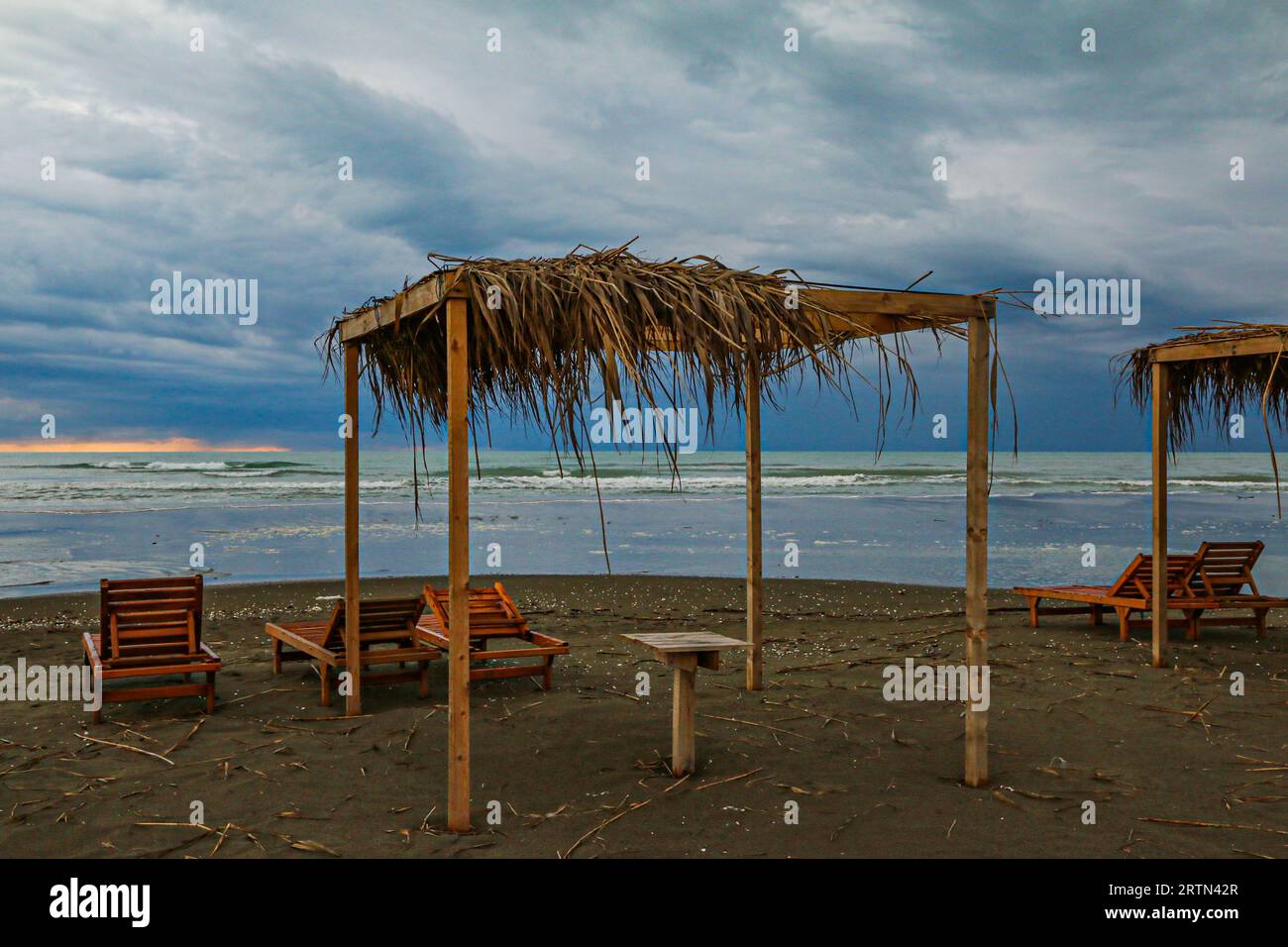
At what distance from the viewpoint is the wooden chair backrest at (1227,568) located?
9.16 m

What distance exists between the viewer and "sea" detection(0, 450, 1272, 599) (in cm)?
1586

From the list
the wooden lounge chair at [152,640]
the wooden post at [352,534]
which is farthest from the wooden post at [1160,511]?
the wooden lounge chair at [152,640]

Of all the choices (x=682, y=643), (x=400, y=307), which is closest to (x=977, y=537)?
(x=682, y=643)

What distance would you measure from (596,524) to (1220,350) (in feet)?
59.5

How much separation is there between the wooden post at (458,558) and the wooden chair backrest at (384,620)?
8.59 ft

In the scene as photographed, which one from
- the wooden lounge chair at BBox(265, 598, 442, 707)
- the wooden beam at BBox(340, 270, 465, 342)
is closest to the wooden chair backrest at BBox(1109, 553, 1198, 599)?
the wooden lounge chair at BBox(265, 598, 442, 707)

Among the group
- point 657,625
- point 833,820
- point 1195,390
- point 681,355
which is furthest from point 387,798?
point 1195,390

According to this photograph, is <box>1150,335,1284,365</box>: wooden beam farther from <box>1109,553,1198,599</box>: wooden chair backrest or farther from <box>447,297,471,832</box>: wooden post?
<box>447,297,471,832</box>: wooden post

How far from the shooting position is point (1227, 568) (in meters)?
9.25

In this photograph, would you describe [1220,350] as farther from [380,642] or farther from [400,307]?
[380,642]

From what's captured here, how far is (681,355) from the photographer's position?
446 centimetres

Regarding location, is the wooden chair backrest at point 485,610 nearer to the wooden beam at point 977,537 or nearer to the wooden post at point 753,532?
the wooden post at point 753,532

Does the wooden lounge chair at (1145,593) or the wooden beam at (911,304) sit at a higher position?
the wooden beam at (911,304)
